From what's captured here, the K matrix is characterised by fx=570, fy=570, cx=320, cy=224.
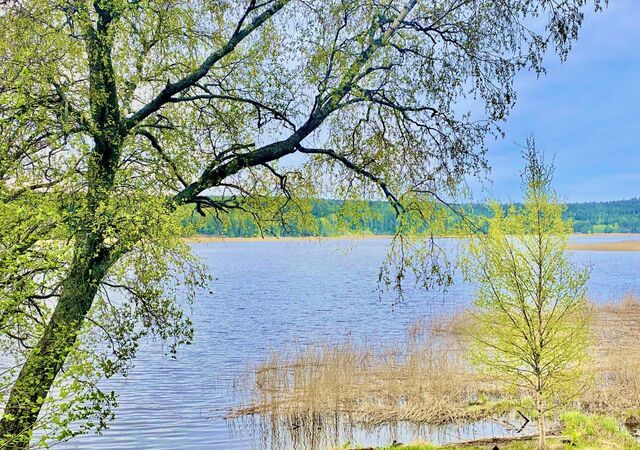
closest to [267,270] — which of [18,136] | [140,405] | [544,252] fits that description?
[140,405]

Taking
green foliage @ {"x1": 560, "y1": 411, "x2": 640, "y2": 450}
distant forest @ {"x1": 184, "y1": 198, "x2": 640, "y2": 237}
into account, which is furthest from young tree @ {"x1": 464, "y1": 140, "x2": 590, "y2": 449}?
distant forest @ {"x1": 184, "y1": 198, "x2": 640, "y2": 237}

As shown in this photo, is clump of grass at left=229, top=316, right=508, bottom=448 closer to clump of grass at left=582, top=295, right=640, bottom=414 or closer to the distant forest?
clump of grass at left=582, top=295, right=640, bottom=414

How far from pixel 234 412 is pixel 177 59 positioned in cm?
1124

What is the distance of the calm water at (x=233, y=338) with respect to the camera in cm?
1548

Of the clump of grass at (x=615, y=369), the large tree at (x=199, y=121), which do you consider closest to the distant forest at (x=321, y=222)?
the large tree at (x=199, y=121)

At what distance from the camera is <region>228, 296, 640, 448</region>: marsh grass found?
631 inches

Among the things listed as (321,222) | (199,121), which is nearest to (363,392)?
(321,222)

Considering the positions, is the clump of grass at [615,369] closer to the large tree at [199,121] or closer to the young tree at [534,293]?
the young tree at [534,293]

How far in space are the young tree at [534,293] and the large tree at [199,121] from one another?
434 centimetres

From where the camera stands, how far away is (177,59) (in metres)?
9.84

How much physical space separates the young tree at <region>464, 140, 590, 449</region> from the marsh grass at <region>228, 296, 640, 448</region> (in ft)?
9.87

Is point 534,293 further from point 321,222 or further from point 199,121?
point 199,121

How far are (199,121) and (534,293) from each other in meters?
8.55

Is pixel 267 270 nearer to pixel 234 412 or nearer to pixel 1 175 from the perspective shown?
pixel 234 412
